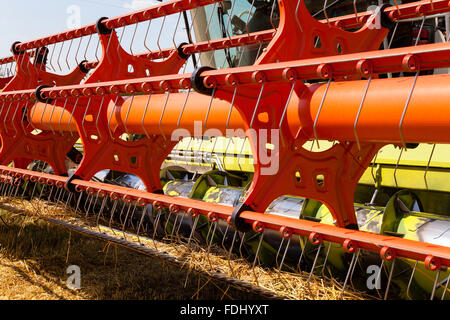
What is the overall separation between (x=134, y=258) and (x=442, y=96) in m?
2.80

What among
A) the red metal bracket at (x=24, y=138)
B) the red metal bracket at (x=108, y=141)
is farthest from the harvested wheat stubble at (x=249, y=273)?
the red metal bracket at (x=24, y=138)

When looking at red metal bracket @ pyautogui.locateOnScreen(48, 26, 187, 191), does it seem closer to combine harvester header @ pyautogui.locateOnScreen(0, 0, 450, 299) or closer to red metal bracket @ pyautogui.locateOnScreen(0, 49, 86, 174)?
combine harvester header @ pyautogui.locateOnScreen(0, 0, 450, 299)

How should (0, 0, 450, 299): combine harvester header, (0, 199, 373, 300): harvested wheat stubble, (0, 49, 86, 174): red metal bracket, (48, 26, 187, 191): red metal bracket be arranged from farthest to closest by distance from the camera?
(0, 49, 86, 174): red metal bracket < (48, 26, 187, 191): red metal bracket < (0, 199, 373, 300): harvested wheat stubble < (0, 0, 450, 299): combine harvester header

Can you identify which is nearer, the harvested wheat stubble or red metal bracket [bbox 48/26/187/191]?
the harvested wheat stubble

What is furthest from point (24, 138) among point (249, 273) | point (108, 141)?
point (249, 273)

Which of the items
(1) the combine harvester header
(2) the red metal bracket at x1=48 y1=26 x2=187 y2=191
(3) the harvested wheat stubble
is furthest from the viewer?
(2) the red metal bracket at x1=48 y1=26 x2=187 y2=191

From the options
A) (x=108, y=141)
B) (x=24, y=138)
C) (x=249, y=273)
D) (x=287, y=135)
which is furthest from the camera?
(x=24, y=138)

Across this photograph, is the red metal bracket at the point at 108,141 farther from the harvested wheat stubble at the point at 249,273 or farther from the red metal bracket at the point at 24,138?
the red metal bracket at the point at 24,138

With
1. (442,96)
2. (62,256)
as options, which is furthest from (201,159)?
(442,96)

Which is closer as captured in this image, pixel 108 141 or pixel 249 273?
pixel 249 273

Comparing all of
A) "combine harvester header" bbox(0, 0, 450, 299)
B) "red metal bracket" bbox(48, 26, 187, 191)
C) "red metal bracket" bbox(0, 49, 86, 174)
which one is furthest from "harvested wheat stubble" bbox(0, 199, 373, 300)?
"red metal bracket" bbox(0, 49, 86, 174)

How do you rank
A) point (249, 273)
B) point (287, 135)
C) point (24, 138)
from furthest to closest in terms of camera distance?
point (24, 138) → point (249, 273) → point (287, 135)

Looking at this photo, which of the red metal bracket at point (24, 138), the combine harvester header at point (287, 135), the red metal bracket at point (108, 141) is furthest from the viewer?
the red metal bracket at point (24, 138)

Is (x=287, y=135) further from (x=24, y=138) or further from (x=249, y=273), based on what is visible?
(x=24, y=138)
